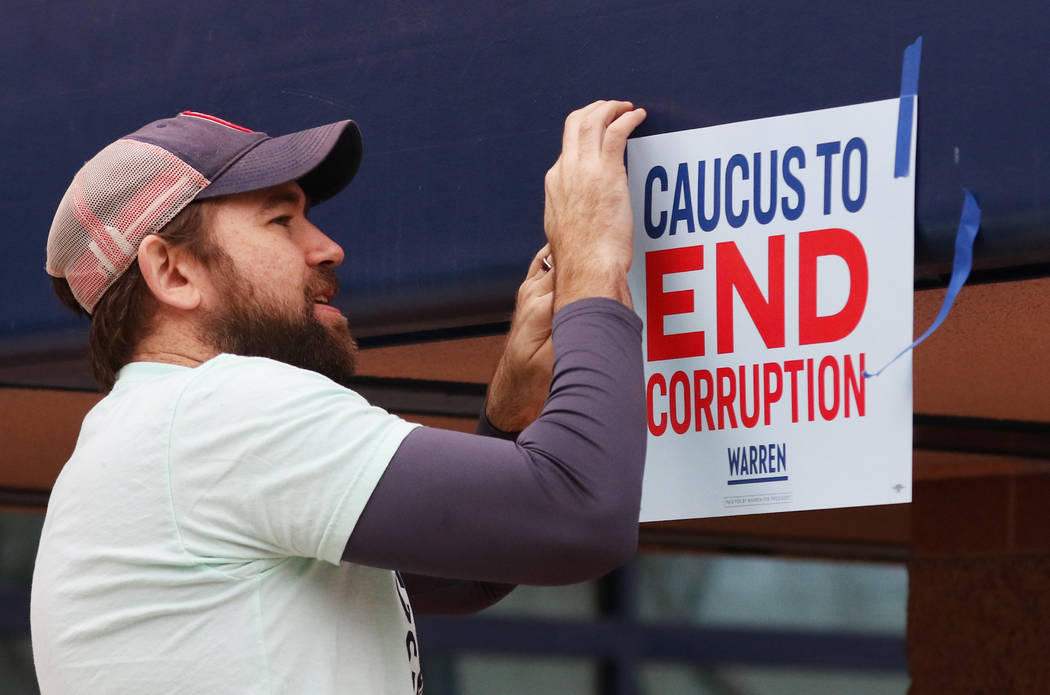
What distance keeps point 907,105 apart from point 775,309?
0.29 m

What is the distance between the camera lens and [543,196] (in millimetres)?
2047

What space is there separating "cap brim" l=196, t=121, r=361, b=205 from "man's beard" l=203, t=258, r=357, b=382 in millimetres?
103

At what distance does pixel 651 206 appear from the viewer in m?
1.89

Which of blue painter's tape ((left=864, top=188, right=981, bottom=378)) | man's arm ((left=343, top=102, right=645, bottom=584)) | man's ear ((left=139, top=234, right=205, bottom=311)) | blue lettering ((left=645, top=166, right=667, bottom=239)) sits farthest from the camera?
blue lettering ((left=645, top=166, right=667, bottom=239))

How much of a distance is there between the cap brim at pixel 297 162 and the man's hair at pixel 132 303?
0.04 m

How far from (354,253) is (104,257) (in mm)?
501

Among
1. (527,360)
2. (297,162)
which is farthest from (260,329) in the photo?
(527,360)

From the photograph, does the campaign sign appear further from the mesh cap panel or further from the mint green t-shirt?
the mesh cap panel

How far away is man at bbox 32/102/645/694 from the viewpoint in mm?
1521

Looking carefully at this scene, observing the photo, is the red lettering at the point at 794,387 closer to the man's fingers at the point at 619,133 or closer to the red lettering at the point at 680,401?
the red lettering at the point at 680,401

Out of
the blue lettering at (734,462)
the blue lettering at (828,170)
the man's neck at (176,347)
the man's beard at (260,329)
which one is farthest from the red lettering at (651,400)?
the man's neck at (176,347)

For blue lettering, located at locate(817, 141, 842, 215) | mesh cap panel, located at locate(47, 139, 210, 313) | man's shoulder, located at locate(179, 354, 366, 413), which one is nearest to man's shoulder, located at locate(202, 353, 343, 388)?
man's shoulder, located at locate(179, 354, 366, 413)

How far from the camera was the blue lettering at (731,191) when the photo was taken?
183cm

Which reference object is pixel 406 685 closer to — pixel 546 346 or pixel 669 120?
pixel 546 346
